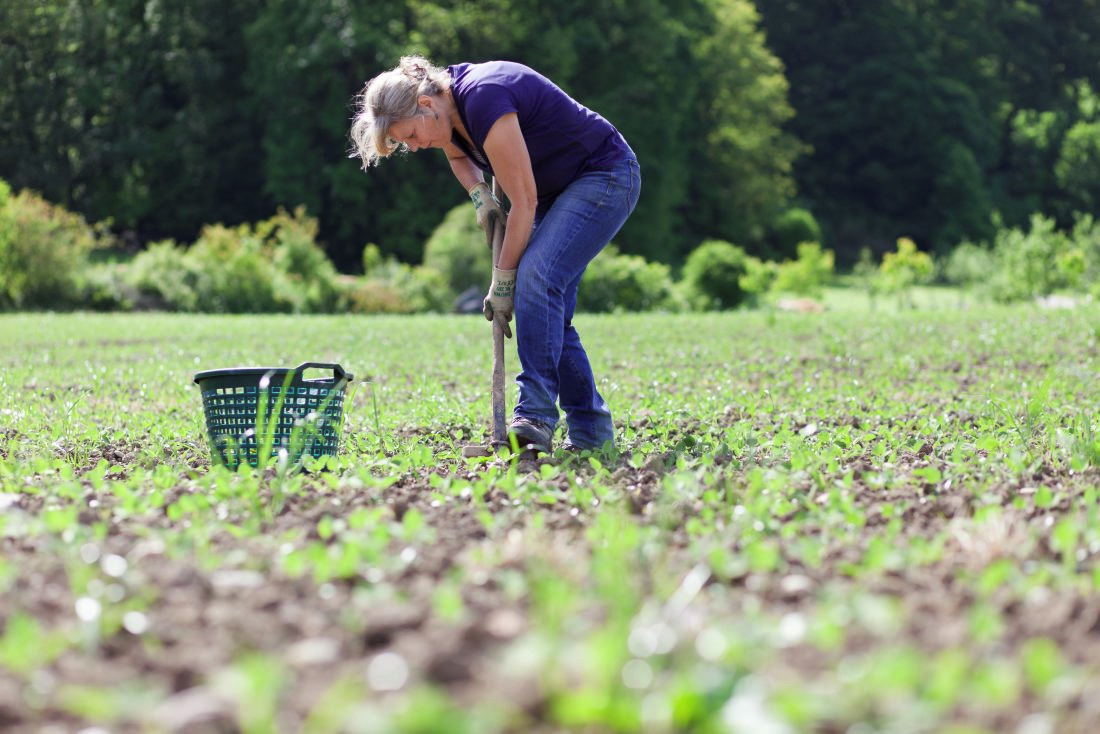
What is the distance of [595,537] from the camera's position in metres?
2.77

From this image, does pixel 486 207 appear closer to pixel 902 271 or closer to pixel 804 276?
pixel 902 271

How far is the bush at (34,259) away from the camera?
2125cm

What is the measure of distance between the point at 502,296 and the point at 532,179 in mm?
554

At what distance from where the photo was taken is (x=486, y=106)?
4.48 m

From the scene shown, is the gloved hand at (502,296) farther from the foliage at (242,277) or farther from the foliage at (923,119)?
the foliage at (923,119)

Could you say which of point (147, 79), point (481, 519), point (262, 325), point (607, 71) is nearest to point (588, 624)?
point (481, 519)

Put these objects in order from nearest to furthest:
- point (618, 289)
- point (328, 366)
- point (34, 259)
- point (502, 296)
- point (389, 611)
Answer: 1. point (389, 611)
2. point (328, 366)
3. point (502, 296)
4. point (34, 259)
5. point (618, 289)

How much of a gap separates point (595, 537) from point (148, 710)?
1265 mm

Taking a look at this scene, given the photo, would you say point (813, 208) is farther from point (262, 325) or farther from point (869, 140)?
point (262, 325)

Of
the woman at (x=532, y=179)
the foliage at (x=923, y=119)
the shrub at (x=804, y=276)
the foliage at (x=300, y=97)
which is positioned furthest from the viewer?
the foliage at (x=923, y=119)

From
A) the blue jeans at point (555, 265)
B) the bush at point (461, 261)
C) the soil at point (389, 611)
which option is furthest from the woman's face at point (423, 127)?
the bush at point (461, 261)

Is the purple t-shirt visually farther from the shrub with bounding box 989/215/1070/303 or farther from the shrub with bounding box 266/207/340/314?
the shrub with bounding box 989/215/1070/303

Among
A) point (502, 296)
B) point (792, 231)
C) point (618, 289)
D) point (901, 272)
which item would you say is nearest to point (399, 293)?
point (618, 289)

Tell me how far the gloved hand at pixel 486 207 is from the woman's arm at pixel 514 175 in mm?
297
